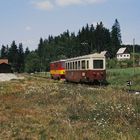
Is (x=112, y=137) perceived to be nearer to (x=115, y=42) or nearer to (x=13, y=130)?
(x=13, y=130)

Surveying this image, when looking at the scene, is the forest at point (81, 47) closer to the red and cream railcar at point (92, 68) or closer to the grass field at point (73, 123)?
the red and cream railcar at point (92, 68)

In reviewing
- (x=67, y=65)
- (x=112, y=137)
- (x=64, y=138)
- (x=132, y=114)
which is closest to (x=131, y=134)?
(x=112, y=137)

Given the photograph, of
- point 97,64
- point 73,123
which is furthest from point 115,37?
point 73,123

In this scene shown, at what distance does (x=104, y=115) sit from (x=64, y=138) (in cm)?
408

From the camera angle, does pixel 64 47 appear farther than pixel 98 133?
Yes

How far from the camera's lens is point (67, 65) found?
54.3 meters

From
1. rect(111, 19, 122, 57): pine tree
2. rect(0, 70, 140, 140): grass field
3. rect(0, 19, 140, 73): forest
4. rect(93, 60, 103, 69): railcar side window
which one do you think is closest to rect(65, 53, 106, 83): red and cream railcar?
rect(93, 60, 103, 69): railcar side window

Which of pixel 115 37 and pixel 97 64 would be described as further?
pixel 115 37

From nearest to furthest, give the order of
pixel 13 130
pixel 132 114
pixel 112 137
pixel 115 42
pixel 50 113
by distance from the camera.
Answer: pixel 112 137
pixel 13 130
pixel 132 114
pixel 50 113
pixel 115 42

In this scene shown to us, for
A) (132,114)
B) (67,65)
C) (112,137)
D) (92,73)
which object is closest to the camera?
(112,137)

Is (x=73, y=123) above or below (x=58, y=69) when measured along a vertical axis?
below

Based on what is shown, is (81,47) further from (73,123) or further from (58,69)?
(73,123)

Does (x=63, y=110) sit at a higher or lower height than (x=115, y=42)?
lower

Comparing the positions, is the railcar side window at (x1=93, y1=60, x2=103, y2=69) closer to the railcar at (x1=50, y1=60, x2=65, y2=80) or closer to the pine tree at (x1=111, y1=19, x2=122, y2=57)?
the railcar at (x1=50, y1=60, x2=65, y2=80)
